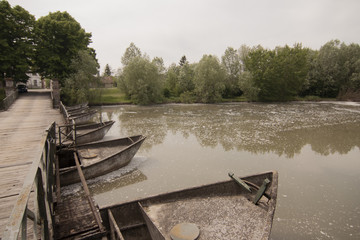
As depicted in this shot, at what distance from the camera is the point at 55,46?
105 feet

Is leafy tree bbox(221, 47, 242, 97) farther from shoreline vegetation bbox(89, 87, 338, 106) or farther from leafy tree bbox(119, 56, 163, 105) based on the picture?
leafy tree bbox(119, 56, 163, 105)

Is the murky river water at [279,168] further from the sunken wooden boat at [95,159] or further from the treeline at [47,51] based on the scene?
the treeline at [47,51]

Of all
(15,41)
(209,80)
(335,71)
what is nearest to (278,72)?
(335,71)

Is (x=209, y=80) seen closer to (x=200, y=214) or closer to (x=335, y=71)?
(x=335, y=71)

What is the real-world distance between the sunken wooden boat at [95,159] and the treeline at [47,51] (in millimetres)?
19974

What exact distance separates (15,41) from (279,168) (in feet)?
116

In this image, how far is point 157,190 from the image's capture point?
27.1 ft

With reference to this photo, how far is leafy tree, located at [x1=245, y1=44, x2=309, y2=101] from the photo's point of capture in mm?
47062

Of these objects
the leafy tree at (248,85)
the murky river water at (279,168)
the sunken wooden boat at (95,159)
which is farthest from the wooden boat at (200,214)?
the leafy tree at (248,85)

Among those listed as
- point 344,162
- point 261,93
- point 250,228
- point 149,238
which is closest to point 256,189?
point 250,228

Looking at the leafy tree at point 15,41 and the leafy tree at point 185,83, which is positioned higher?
the leafy tree at point 15,41

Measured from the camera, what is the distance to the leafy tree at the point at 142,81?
39281 mm

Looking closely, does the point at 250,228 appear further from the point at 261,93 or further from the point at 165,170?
the point at 261,93

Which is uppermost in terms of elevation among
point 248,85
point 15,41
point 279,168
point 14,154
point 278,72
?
point 15,41
